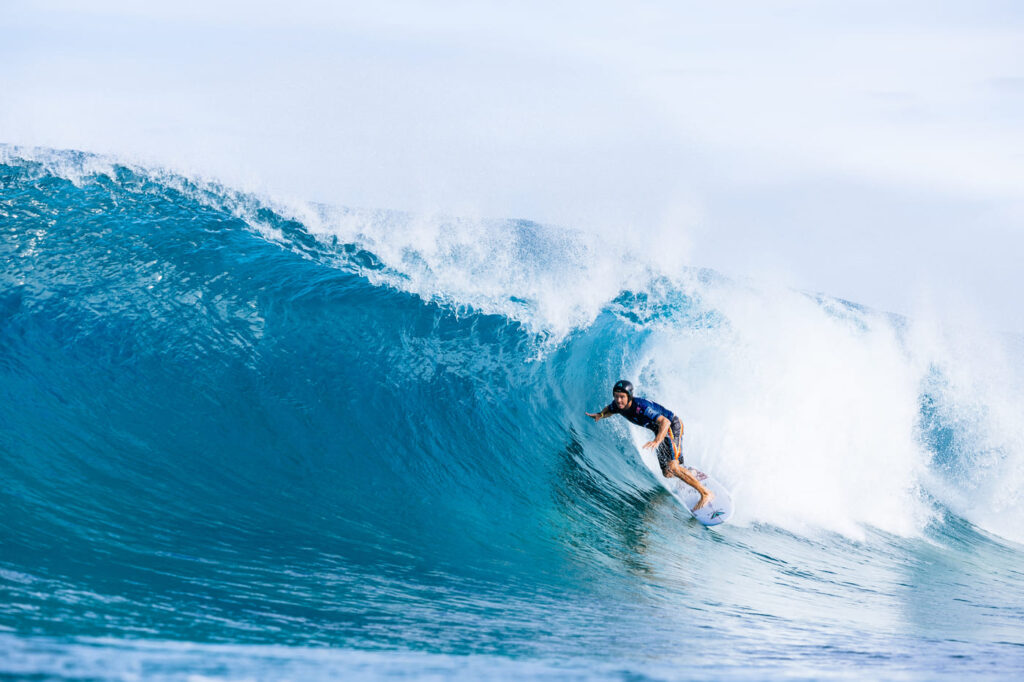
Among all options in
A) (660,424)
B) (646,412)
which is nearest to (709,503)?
(660,424)

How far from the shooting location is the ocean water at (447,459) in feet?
11.1

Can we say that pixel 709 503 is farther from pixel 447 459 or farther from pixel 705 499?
pixel 447 459

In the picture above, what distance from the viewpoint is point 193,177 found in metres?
10.0

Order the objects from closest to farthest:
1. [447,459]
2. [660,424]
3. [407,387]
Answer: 1. [660,424]
2. [447,459]
3. [407,387]

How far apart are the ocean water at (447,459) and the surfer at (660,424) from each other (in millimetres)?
368

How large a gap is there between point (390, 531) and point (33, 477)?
7.71 feet

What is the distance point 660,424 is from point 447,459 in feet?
6.44

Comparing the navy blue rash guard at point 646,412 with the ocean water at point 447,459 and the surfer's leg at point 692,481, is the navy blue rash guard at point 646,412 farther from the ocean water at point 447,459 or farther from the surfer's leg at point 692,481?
the ocean water at point 447,459

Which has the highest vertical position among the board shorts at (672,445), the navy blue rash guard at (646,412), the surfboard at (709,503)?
the navy blue rash guard at (646,412)

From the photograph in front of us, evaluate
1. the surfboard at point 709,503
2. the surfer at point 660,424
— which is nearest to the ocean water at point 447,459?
the surfboard at point 709,503

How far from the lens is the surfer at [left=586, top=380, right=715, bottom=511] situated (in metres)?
6.43

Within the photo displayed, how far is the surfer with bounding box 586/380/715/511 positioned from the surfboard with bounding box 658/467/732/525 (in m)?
0.06

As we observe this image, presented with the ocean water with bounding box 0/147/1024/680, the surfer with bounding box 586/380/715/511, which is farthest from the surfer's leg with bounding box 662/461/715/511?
the ocean water with bounding box 0/147/1024/680

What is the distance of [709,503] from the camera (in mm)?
6734
